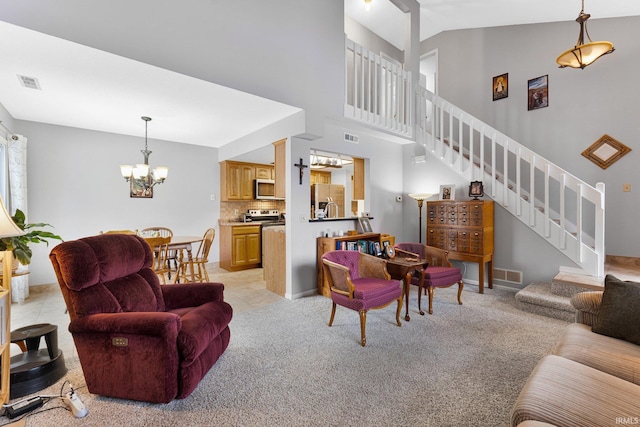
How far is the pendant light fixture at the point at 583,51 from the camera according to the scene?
2.96m

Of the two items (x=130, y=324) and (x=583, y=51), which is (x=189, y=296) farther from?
(x=583, y=51)

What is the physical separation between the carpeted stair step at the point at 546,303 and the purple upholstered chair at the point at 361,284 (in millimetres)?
1721

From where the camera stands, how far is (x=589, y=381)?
4.44 feet

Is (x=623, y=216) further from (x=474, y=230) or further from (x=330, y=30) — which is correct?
(x=330, y=30)

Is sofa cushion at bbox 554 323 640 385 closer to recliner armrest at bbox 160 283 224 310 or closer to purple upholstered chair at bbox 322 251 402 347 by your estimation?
purple upholstered chair at bbox 322 251 402 347

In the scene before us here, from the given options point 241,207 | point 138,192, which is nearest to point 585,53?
point 241,207

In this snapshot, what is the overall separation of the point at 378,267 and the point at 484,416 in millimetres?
1687

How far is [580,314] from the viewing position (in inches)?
82.3

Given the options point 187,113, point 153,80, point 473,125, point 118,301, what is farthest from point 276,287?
point 473,125

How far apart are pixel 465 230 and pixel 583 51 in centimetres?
247

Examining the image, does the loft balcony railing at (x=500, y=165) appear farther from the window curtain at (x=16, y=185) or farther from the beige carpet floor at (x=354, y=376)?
the window curtain at (x=16, y=185)

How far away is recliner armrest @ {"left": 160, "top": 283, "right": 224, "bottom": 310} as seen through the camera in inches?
99.3

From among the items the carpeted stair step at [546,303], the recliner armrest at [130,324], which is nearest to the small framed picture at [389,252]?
the carpeted stair step at [546,303]

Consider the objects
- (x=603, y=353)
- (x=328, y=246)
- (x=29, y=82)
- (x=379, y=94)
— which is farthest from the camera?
(x=379, y=94)
